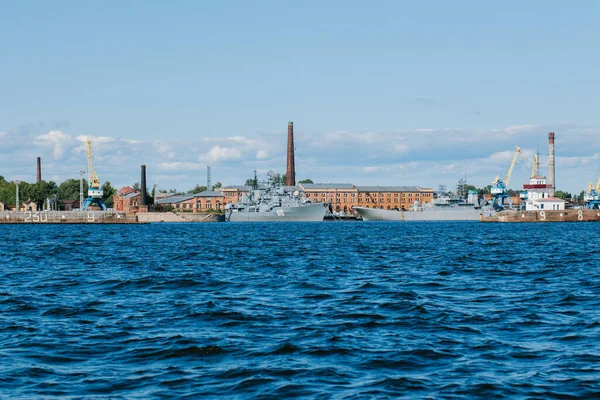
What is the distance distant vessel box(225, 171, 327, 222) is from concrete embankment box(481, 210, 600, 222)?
161ft

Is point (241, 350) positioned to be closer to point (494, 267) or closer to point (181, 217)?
point (494, 267)

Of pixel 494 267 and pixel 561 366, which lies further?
pixel 494 267

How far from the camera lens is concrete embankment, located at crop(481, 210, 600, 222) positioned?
514ft

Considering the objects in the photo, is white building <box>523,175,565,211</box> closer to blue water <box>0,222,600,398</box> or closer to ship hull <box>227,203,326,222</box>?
ship hull <box>227,203,326,222</box>

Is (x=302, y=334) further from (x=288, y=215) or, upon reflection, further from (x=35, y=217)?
(x=288, y=215)

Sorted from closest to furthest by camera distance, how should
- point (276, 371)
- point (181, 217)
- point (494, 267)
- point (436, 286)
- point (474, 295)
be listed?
point (276, 371) < point (474, 295) < point (436, 286) < point (494, 267) < point (181, 217)

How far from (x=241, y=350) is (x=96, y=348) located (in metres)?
3.32

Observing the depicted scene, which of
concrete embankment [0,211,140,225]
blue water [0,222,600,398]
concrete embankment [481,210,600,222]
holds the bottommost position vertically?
concrete embankment [481,210,600,222]

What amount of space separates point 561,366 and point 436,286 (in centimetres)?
1420

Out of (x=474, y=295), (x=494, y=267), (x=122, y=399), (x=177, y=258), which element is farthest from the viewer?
(x=177, y=258)

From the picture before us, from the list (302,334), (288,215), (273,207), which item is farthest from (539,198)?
(302,334)

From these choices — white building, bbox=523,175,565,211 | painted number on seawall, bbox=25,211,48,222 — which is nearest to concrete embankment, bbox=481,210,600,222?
white building, bbox=523,175,565,211

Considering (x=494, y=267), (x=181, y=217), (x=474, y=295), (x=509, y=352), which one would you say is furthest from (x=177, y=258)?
(x=181, y=217)

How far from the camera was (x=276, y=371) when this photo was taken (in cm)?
1492
